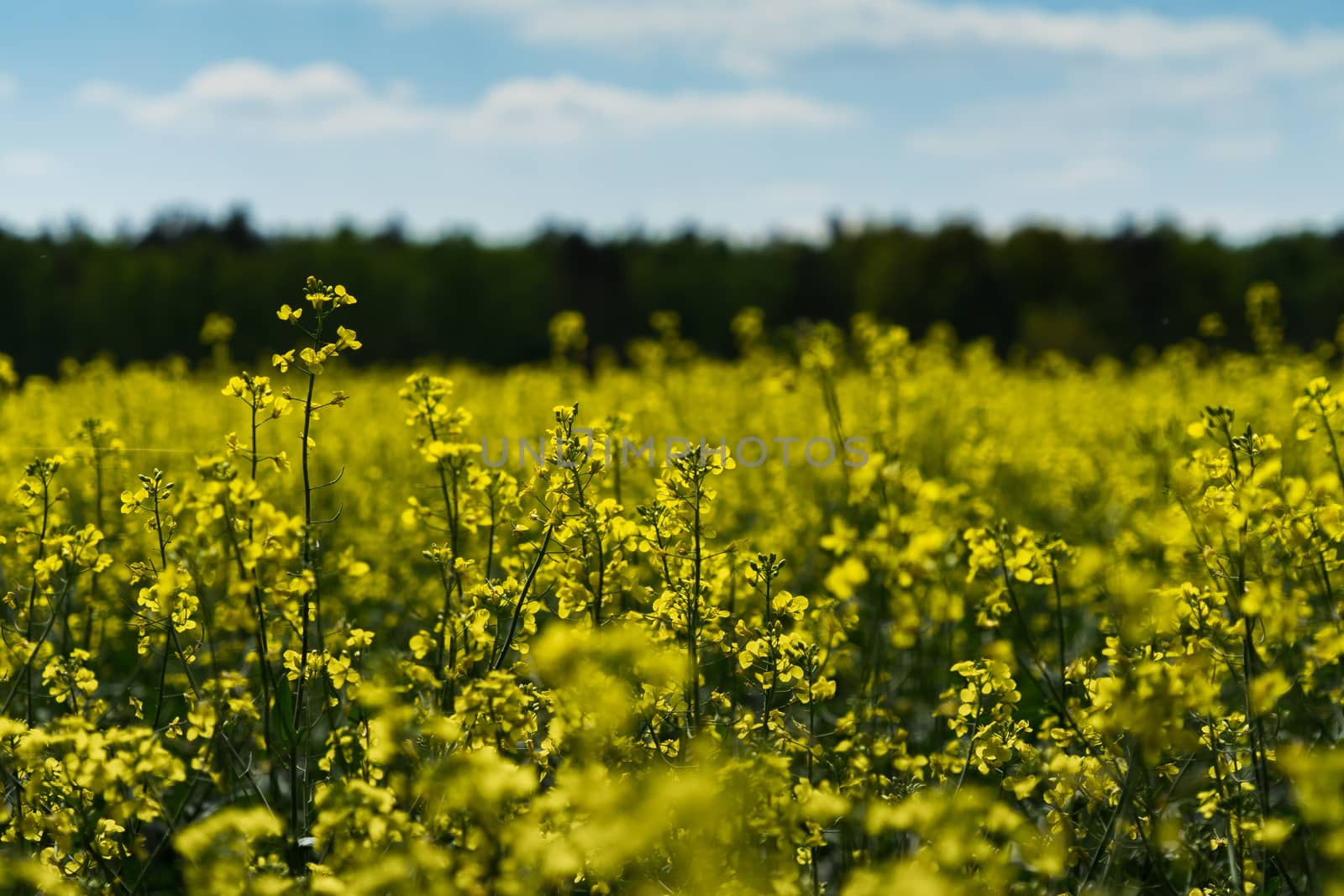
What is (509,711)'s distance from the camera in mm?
2023

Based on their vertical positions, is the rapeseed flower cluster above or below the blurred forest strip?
below

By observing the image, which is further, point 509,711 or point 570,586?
point 570,586

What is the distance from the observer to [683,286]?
112 feet

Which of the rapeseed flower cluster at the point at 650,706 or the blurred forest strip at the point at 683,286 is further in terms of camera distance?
the blurred forest strip at the point at 683,286

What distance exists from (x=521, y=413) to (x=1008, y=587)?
6807 millimetres

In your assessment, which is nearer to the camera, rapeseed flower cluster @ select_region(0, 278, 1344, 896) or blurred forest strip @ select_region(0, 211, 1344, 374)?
rapeseed flower cluster @ select_region(0, 278, 1344, 896)

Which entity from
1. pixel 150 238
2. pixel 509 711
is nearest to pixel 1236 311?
pixel 150 238

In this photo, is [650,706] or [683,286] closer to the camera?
[650,706]

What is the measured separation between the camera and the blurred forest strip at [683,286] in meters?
21.1

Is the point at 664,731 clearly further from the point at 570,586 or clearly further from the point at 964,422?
the point at 964,422

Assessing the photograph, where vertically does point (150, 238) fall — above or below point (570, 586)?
above

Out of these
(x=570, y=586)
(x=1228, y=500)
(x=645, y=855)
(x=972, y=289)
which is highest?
(x=972, y=289)

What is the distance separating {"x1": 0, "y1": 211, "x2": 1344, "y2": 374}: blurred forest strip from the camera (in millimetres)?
21109

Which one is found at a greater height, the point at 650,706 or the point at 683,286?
the point at 683,286
